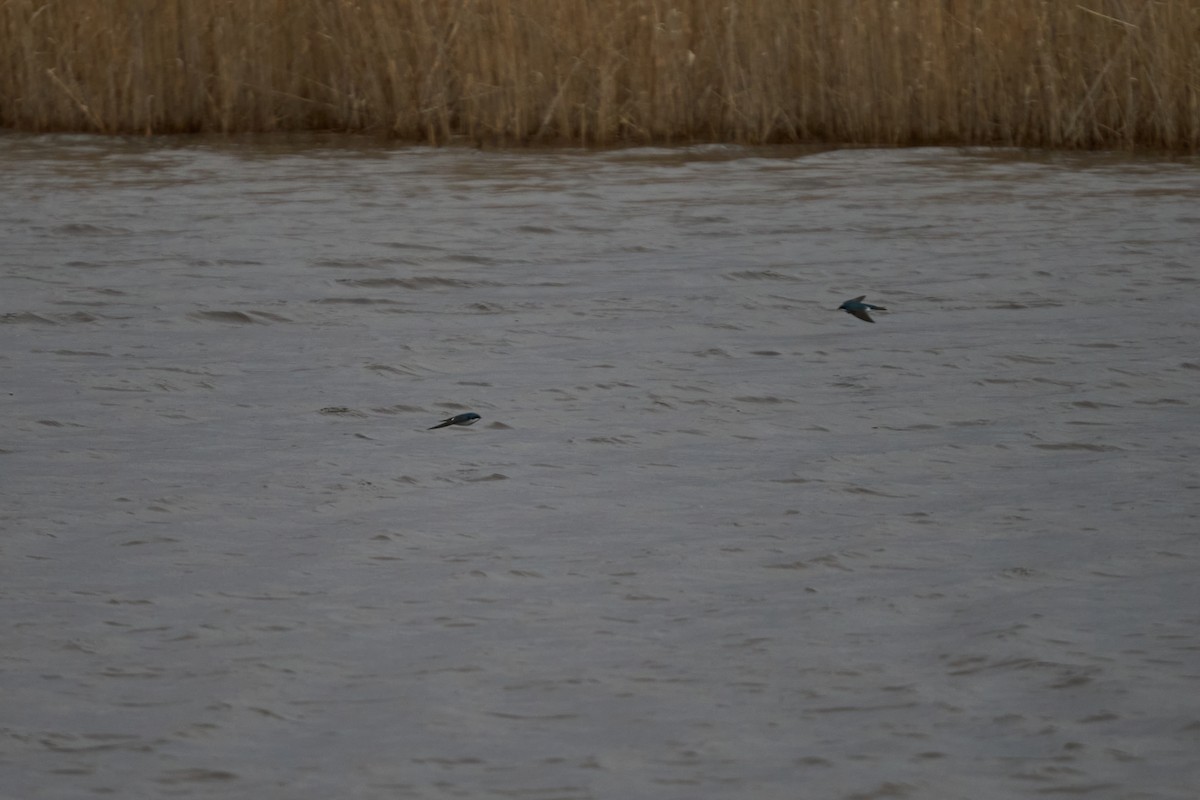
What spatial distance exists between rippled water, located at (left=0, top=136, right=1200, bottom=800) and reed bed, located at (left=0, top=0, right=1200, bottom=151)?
1.87m

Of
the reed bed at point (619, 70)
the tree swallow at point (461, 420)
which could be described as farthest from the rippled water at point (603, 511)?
the reed bed at point (619, 70)

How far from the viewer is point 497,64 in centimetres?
938

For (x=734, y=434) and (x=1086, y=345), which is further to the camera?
(x=1086, y=345)

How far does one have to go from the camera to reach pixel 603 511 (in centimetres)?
365

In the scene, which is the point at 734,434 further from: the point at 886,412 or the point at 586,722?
the point at 586,722

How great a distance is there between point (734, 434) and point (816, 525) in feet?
2.47

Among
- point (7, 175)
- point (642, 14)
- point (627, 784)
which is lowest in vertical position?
point (627, 784)

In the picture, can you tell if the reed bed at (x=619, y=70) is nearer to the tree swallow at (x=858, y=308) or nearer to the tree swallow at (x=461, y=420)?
the tree swallow at (x=858, y=308)

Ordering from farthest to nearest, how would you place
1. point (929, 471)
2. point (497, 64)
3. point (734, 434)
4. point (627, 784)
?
point (497, 64) → point (734, 434) → point (929, 471) → point (627, 784)

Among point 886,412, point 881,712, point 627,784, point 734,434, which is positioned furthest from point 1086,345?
point 627,784

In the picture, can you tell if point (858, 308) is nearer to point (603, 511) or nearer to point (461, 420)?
point (461, 420)

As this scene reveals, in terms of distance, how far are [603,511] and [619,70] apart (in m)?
6.03

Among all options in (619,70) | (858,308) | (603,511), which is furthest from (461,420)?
(619,70)

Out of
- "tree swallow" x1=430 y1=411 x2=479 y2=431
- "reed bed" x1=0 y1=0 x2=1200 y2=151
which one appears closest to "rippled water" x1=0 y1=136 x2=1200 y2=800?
"tree swallow" x1=430 y1=411 x2=479 y2=431
